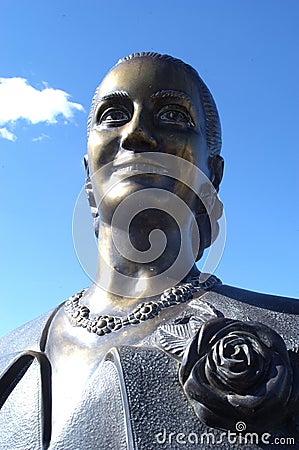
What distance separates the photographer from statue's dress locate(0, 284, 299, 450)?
8.08 ft

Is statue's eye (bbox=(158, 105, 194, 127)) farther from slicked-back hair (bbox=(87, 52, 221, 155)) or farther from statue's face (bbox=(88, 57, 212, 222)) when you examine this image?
slicked-back hair (bbox=(87, 52, 221, 155))

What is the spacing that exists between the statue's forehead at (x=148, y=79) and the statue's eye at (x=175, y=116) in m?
0.10

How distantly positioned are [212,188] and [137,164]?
1.70 feet

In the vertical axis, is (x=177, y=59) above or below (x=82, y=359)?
above

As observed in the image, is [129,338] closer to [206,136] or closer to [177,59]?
[206,136]

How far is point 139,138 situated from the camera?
3.20 m

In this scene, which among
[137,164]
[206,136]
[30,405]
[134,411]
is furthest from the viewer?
[206,136]

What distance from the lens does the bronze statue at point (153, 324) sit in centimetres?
244

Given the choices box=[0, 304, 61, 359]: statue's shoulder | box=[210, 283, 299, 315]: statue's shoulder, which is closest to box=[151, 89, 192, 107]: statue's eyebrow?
box=[210, 283, 299, 315]: statue's shoulder

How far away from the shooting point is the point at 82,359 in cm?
300

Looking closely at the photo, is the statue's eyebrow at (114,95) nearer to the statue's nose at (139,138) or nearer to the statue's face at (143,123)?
the statue's face at (143,123)


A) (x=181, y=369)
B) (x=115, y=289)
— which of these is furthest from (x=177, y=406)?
(x=115, y=289)

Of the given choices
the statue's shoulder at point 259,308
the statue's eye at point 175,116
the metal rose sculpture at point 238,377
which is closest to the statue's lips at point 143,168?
the statue's eye at point 175,116

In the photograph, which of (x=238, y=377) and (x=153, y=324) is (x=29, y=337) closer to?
(x=153, y=324)
